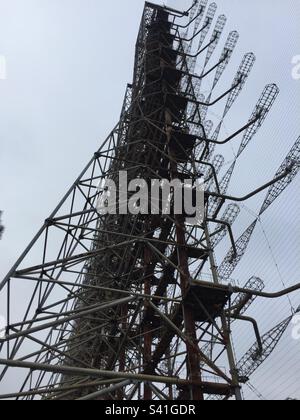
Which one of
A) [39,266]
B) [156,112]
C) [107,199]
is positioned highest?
[156,112]

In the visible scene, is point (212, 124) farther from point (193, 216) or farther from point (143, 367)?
point (143, 367)

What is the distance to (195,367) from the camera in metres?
11.3

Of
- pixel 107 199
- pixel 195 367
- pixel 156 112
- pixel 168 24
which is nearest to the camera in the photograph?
pixel 195 367

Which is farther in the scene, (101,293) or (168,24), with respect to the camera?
(168,24)

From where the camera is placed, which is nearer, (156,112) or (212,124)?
(156,112)

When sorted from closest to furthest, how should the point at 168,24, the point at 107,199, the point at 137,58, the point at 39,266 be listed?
the point at 39,266
the point at 107,199
the point at 168,24
the point at 137,58

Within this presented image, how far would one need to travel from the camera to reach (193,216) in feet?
50.8
